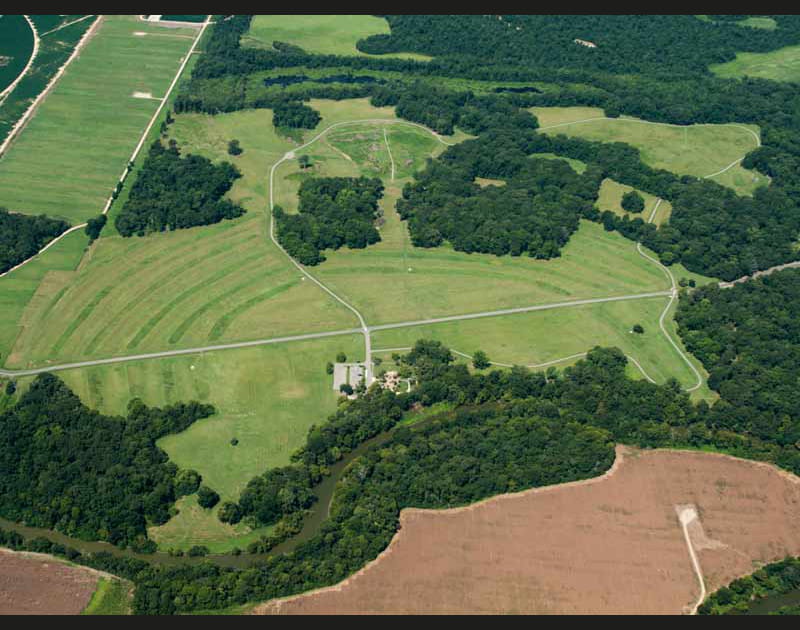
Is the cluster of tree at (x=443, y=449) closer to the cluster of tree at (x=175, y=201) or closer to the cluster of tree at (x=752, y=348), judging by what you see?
the cluster of tree at (x=752, y=348)

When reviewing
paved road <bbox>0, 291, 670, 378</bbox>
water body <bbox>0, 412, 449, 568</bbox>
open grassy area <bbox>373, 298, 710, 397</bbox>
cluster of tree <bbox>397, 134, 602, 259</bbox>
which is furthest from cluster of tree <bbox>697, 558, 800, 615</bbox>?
cluster of tree <bbox>397, 134, 602, 259</bbox>

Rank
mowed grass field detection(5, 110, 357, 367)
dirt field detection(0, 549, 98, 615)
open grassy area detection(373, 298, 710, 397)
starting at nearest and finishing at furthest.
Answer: dirt field detection(0, 549, 98, 615) < mowed grass field detection(5, 110, 357, 367) < open grassy area detection(373, 298, 710, 397)

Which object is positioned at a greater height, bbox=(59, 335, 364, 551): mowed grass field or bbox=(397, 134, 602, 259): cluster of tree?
bbox=(397, 134, 602, 259): cluster of tree

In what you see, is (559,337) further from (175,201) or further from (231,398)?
(175,201)

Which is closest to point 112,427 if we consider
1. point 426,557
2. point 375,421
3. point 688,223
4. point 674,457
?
point 375,421

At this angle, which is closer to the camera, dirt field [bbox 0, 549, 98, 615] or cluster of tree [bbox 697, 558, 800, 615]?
dirt field [bbox 0, 549, 98, 615]

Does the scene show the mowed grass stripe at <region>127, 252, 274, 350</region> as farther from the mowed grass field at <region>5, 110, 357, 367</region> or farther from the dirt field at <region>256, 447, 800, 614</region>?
the dirt field at <region>256, 447, 800, 614</region>

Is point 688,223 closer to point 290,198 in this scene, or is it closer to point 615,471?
point 615,471
